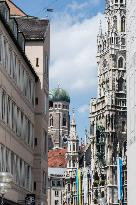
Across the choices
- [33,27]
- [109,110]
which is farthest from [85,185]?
[33,27]

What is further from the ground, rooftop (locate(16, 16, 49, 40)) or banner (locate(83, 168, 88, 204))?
rooftop (locate(16, 16, 49, 40))

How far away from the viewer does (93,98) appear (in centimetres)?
17388

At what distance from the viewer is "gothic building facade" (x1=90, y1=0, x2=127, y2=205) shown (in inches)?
6112

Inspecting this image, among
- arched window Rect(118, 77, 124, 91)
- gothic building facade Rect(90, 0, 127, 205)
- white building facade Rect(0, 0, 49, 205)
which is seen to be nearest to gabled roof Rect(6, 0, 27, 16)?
white building facade Rect(0, 0, 49, 205)

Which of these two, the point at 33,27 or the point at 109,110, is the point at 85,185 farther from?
the point at 33,27

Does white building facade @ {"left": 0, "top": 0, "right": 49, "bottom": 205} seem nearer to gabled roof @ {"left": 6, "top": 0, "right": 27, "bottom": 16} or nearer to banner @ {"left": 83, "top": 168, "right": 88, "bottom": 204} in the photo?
gabled roof @ {"left": 6, "top": 0, "right": 27, "bottom": 16}

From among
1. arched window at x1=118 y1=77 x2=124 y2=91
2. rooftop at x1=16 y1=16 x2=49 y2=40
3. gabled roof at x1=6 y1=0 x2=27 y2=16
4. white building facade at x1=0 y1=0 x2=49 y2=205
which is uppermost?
arched window at x1=118 y1=77 x2=124 y2=91

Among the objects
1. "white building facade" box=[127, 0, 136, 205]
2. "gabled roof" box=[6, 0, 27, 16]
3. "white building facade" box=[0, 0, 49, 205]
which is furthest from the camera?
"gabled roof" box=[6, 0, 27, 16]

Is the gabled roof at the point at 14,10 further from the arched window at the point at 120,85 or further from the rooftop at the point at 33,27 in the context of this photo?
the arched window at the point at 120,85

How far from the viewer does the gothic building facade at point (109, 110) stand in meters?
155

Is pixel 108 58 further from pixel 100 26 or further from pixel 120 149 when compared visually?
pixel 120 149

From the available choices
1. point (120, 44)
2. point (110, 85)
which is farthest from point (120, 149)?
point (120, 44)

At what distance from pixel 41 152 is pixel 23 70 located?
8.84 meters

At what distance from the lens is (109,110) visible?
528 feet
